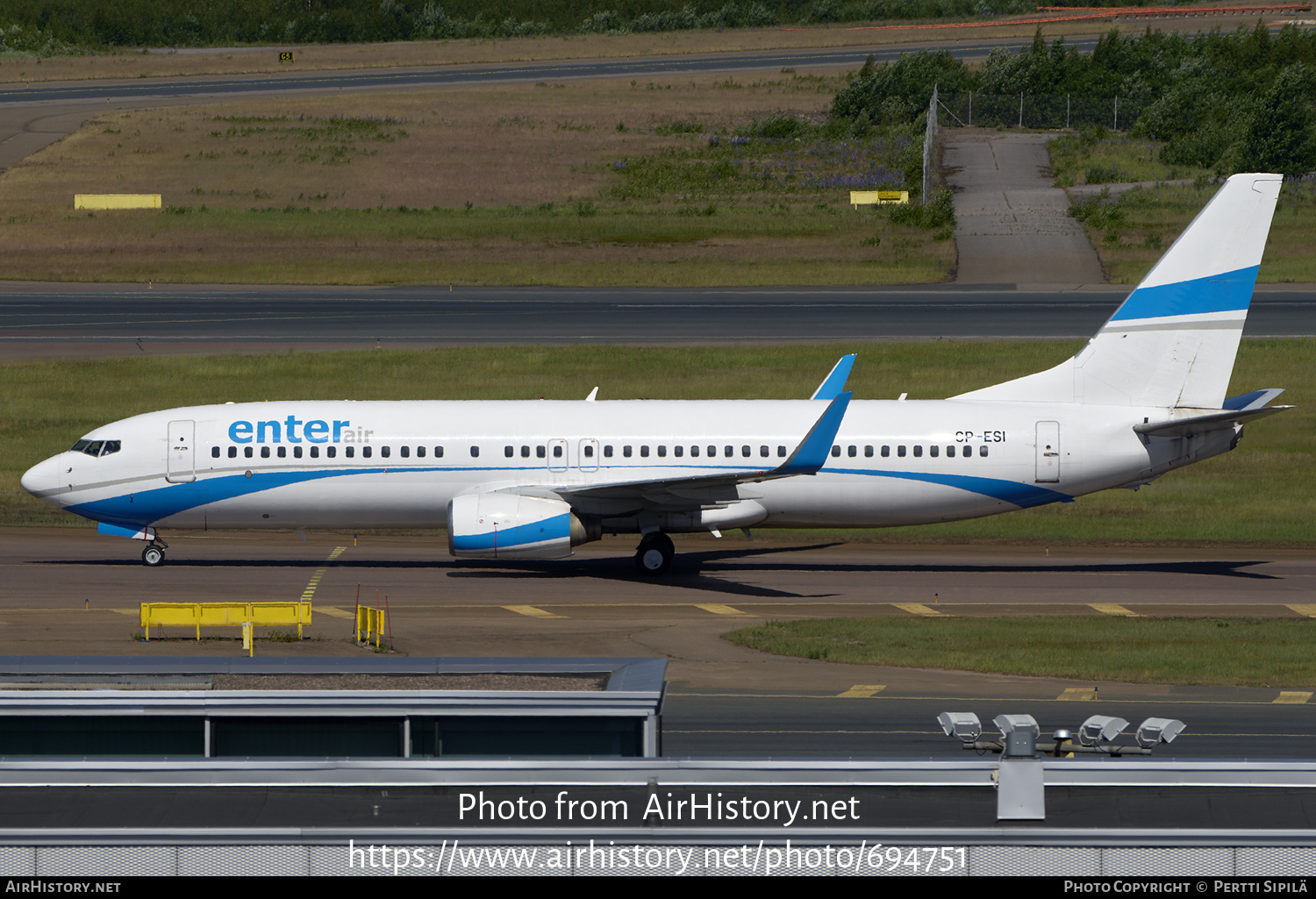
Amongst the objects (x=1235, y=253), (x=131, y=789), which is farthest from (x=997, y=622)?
(x=131, y=789)

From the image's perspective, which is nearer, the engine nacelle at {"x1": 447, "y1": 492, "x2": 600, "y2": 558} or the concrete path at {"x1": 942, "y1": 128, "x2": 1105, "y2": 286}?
the engine nacelle at {"x1": 447, "y1": 492, "x2": 600, "y2": 558}

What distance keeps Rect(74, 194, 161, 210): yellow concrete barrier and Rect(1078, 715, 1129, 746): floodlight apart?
107178 millimetres

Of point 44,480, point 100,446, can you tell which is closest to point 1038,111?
point 100,446

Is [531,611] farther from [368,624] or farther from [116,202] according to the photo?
[116,202]

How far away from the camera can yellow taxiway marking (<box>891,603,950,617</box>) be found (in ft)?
125

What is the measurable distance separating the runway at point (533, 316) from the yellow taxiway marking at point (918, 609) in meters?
36.2

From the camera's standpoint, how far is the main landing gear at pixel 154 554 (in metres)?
43.6

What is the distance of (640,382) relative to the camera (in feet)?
222

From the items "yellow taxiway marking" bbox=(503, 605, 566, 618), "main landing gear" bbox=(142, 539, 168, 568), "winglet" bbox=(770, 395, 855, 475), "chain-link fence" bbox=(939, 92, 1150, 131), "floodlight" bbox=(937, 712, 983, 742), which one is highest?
"chain-link fence" bbox=(939, 92, 1150, 131)

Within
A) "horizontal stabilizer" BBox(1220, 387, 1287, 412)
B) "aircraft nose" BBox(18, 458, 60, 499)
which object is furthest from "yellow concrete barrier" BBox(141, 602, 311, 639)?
"horizontal stabilizer" BBox(1220, 387, 1287, 412)

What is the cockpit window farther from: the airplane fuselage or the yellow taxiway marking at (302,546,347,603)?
the yellow taxiway marking at (302,546,347,603)

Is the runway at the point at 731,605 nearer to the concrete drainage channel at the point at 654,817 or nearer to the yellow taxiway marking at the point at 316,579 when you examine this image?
the yellow taxiway marking at the point at 316,579

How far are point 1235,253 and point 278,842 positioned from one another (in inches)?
1450
